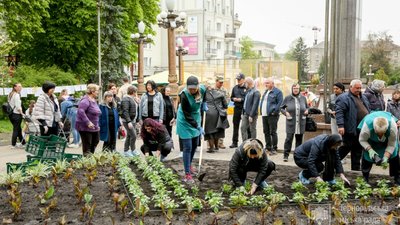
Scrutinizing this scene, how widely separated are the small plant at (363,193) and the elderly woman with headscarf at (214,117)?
190 inches

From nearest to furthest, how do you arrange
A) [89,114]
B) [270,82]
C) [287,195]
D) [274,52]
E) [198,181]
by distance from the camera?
[287,195], [198,181], [89,114], [270,82], [274,52]

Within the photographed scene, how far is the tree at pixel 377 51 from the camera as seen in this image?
64.2m

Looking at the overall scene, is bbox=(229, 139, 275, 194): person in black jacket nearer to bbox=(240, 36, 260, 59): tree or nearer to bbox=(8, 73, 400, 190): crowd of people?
bbox=(8, 73, 400, 190): crowd of people

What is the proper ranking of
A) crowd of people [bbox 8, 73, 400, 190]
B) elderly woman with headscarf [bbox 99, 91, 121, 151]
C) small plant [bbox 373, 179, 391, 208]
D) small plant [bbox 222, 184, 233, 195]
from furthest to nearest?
1. elderly woman with headscarf [bbox 99, 91, 121, 151]
2. crowd of people [bbox 8, 73, 400, 190]
3. small plant [bbox 222, 184, 233, 195]
4. small plant [bbox 373, 179, 391, 208]

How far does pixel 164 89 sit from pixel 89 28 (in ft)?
60.8

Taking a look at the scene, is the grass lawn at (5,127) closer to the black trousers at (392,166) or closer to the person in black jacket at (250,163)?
the person in black jacket at (250,163)

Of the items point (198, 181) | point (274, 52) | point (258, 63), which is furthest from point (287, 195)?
point (274, 52)

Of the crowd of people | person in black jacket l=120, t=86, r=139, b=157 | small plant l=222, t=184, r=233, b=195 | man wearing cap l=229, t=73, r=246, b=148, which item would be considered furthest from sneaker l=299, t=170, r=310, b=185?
man wearing cap l=229, t=73, r=246, b=148

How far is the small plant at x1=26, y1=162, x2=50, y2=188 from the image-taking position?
27.4ft

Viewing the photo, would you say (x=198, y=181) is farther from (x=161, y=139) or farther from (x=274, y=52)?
(x=274, y=52)

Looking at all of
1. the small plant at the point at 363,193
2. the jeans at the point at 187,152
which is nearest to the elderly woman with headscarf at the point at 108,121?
the jeans at the point at 187,152

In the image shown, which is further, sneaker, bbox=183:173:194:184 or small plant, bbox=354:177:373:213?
sneaker, bbox=183:173:194:184

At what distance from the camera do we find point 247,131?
12750 millimetres

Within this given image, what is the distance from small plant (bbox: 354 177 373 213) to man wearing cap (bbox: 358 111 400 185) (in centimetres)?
44
